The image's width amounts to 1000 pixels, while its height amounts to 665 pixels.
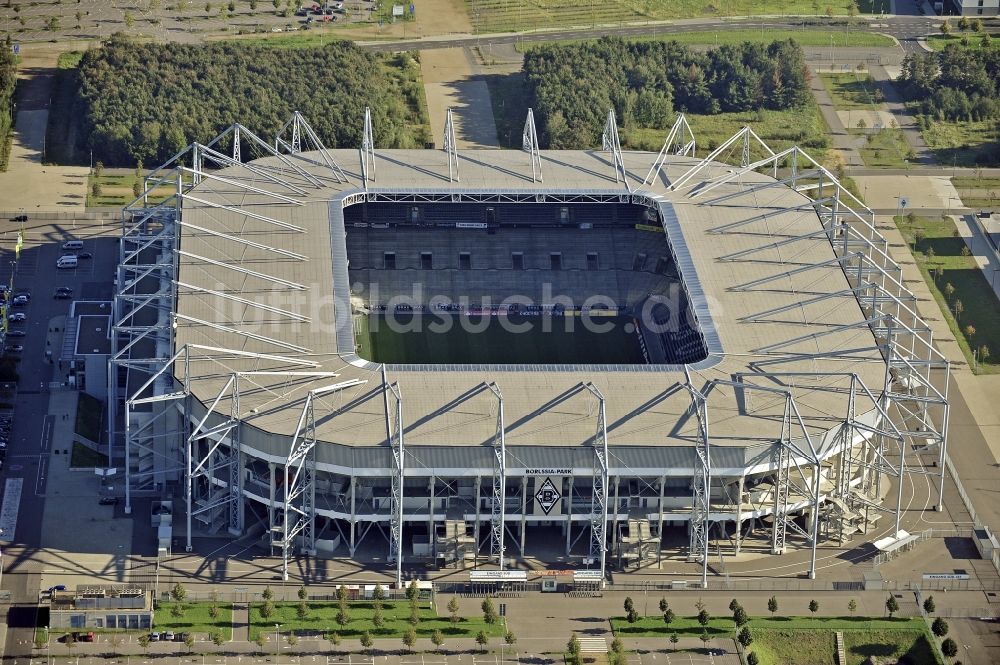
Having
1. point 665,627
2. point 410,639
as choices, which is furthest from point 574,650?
point 410,639

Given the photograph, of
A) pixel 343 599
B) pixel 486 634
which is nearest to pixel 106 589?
pixel 343 599

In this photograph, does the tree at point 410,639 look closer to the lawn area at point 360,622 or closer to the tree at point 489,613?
the lawn area at point 360,622

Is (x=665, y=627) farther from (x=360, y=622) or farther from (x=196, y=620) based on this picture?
(x=196, y=620)

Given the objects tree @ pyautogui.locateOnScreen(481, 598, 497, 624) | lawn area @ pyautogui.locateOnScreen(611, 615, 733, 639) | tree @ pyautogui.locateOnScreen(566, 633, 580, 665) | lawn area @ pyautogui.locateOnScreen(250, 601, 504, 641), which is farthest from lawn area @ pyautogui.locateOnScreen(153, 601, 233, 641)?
lawn area @ pyautogui.locateOnScreen(611, 615, 733, 639)

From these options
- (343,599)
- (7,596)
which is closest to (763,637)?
(343,599)

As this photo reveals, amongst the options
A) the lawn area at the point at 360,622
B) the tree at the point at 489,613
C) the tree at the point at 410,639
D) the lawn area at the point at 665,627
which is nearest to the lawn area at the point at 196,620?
the lawn area at the point at 360,622

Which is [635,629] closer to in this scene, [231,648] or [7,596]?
[231,648]
